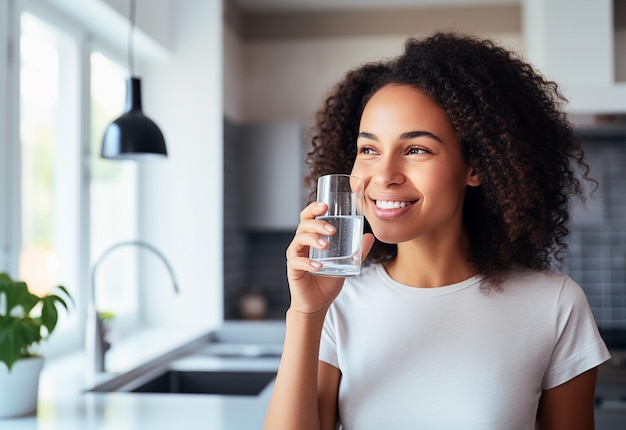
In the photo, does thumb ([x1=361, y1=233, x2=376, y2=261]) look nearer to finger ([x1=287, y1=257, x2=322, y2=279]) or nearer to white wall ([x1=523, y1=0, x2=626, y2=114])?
finger ([x1=287, y1=257, x2=322, y2=279])

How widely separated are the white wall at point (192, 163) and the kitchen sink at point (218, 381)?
79 centimetres

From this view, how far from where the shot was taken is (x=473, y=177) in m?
1.38

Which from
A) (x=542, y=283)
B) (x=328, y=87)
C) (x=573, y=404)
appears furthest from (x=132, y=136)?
(x=328, y=87)

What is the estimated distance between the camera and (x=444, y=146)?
1286 mm

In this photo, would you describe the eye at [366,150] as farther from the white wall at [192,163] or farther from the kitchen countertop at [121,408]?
the white wall at [192,163]

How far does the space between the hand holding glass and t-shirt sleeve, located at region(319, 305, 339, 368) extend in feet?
0.85

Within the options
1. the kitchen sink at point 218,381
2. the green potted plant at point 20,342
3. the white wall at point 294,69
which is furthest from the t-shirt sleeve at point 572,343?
the white wall at point 294,69

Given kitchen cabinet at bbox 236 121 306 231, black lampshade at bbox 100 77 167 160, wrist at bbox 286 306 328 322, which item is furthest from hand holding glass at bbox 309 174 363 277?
kitchen cabinet at bbox 236 121 306 231

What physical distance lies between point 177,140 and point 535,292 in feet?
8.16

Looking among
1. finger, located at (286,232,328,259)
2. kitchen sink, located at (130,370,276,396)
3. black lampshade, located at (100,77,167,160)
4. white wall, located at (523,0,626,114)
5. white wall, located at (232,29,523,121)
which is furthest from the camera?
white wall, located at (232,29,523,121)

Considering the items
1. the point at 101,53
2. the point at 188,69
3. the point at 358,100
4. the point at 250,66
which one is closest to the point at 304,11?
the point at 250,66

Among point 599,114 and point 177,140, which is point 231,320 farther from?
point 599,114

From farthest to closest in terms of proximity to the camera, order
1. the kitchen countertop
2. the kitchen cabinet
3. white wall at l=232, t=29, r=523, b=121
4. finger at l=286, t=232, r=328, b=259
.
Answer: white wall at l=232, t=29, r=523, b=121, the kitchen cabinet, the kitchen countertop, finger at l=286, t=232, r=328, b=259

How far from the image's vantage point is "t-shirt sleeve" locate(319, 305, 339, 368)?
1354 mm
